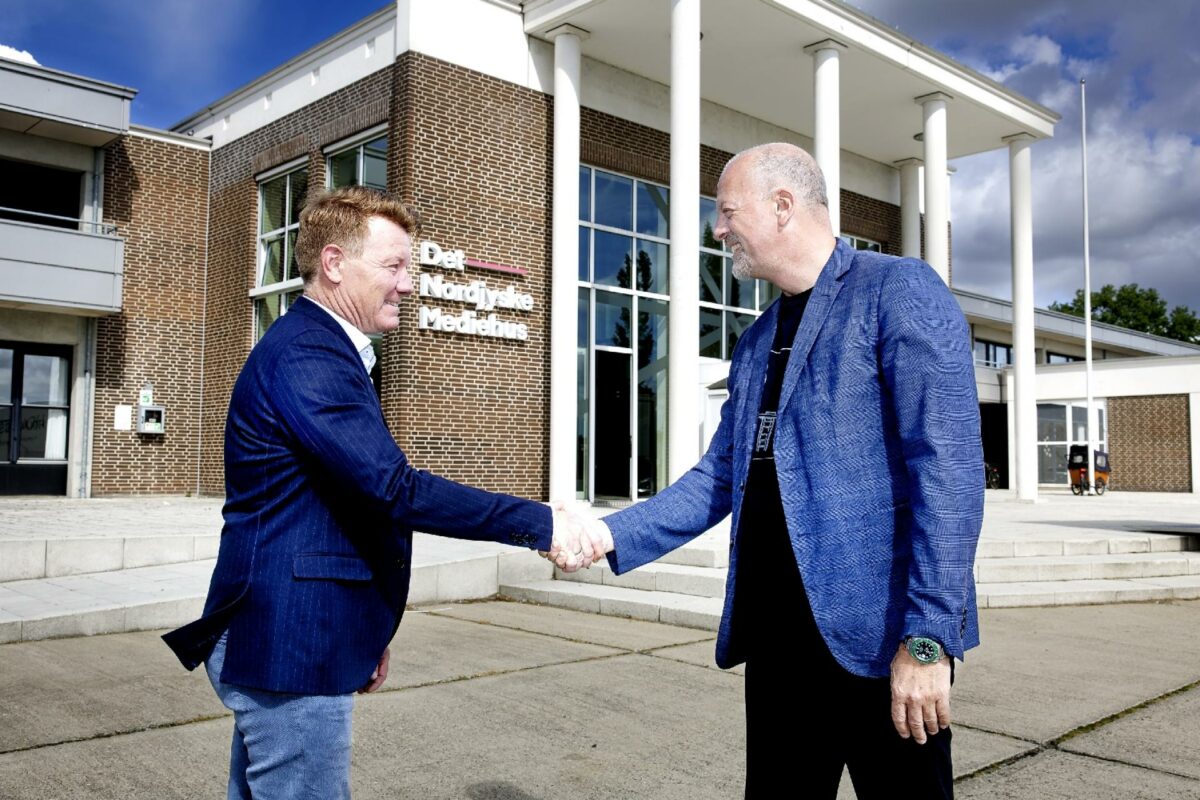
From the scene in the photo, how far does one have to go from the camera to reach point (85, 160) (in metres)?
18.8

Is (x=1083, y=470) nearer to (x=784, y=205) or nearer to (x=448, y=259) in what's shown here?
(x=448, y=259)

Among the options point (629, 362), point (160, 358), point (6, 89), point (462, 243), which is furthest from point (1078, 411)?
point (6, 89)

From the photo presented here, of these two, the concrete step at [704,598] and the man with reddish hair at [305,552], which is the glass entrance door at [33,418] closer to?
the concrete step at [704,598]

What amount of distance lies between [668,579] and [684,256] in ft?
22.9

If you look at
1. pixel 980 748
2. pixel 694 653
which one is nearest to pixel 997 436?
pixel 694 653

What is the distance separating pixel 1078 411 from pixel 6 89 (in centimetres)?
2895

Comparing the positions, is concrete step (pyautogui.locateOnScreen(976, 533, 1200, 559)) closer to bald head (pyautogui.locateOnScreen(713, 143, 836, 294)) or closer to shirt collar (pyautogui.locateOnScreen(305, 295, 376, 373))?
bald head (pyautogui.locateOnScreen(713, 143, 836, 294))

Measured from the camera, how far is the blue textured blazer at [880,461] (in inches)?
81.1

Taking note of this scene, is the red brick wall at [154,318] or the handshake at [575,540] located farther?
the red brick wall at [154,318]

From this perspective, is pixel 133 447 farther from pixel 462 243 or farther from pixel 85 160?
pixel 462 243

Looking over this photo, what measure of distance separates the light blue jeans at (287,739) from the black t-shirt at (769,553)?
96 centimetres

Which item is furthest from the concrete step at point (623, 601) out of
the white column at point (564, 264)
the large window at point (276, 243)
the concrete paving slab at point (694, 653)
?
the large window at point (276, 243)

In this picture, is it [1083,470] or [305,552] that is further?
[1083,470]

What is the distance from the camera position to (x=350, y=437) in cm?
206
